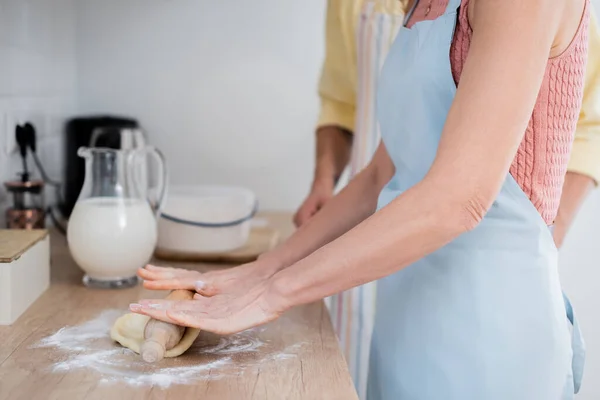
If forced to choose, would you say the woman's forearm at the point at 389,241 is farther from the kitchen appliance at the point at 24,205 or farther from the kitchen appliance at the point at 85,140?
the kitchen appliance at the point at 85,140

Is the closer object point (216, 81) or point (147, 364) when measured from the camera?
point (147, 364)

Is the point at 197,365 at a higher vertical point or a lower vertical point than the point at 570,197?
lower

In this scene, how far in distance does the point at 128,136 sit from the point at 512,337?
1.13 meters

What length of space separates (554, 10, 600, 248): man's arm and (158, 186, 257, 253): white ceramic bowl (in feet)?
2.00

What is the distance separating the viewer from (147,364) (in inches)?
34.9

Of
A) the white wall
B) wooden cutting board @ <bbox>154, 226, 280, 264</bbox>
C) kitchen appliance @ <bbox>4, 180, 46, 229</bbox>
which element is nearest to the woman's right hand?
wooden cutting board @ <bbox>154, 226, 280, 264</bbox>

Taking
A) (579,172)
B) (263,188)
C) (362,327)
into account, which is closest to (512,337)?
(579,172)

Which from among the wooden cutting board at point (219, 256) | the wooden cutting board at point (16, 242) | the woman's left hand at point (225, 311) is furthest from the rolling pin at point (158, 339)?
the wooden cutting board at point (219, 256)

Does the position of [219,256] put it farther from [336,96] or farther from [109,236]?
[336,96]

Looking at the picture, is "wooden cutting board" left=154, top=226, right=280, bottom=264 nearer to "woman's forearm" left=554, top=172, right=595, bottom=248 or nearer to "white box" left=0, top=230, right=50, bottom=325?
"white box" left=0, top=230, right=50, bottom=325

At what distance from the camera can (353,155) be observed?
1.75 metres

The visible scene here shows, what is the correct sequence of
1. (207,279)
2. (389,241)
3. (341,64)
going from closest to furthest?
(389,241), (207,279), (341,64)

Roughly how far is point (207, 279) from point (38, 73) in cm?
87

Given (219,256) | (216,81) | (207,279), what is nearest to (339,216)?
(207,279)
